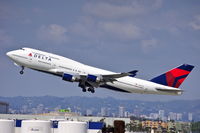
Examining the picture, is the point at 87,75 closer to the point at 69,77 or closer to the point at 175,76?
the point at 69,77

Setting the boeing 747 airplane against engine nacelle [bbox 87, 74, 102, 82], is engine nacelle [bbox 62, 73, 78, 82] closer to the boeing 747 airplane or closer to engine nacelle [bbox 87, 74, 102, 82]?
the boeing 747 airplane

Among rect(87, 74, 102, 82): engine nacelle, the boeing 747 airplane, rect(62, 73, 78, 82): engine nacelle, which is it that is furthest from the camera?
rect(87, 74, 102, 82): engine nacelle

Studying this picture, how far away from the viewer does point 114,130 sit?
55.5 meters

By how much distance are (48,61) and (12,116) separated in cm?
3913

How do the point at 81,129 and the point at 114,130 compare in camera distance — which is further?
the point at 81,129

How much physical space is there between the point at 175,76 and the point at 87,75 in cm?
2923

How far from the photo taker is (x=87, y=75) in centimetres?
11494

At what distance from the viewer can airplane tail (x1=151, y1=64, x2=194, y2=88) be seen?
130 metres

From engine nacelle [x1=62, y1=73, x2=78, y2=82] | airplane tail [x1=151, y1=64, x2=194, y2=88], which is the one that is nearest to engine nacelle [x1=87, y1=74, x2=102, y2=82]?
engine nacelle [x1=62, y1=73, x2=78, y2=82]

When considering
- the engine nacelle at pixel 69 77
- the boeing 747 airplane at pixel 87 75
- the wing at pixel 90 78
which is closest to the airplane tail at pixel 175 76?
the boeing 747 airplane at pixel 87 75

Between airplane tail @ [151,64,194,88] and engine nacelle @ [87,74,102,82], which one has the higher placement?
airplane tail @ [151,64,194,88]

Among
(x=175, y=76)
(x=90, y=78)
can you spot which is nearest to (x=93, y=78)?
(x=90, y=78)

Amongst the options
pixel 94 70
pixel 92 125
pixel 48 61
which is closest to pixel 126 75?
pixel 94 70

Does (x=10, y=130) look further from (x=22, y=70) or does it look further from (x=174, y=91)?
(x=174, y=91)
